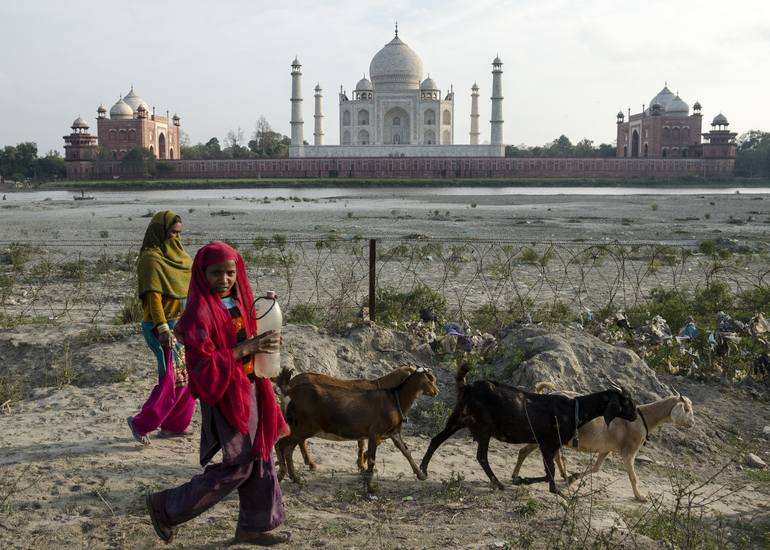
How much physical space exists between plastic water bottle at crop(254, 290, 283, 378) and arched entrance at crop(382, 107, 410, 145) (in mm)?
61869

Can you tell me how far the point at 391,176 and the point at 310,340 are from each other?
5045 cm

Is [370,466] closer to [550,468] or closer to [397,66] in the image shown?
[550,468]

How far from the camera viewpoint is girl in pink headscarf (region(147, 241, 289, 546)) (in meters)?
2.78

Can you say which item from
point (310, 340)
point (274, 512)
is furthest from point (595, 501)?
point (310, 340)

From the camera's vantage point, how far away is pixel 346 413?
3.57 m

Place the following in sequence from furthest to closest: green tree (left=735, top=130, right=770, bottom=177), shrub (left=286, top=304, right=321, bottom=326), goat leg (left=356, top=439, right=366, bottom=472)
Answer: green tree (left=735, top=130, right=770, bottom=177) → shrub (left=286, top=304, right=321, bottom=326) → goat leg (left=356, top=439, right=366, bottom=472)

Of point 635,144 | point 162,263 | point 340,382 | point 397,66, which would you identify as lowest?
point 340,382

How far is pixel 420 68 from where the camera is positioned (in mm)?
63719

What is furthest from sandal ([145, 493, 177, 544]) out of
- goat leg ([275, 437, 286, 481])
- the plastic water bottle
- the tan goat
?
the tan goat

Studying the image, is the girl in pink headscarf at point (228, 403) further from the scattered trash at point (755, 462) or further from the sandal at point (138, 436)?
the scattered trash at point (755, 462)

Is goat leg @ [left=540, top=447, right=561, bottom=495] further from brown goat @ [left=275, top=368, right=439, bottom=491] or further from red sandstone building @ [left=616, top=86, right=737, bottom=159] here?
red sandstone building @ [left=616, top=86, right=737, bottom=159]

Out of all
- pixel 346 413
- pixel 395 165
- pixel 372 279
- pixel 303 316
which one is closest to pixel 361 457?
pixel 346 413

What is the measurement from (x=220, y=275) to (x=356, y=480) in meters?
1.37

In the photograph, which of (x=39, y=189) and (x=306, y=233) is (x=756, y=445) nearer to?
(x=306, y=233)
